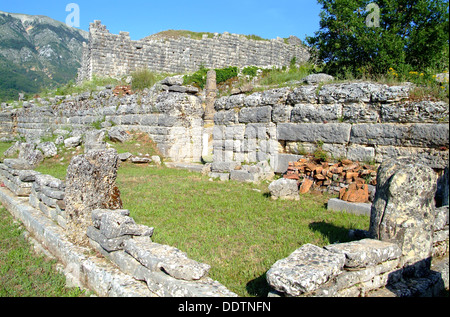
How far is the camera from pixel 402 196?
3.65 m

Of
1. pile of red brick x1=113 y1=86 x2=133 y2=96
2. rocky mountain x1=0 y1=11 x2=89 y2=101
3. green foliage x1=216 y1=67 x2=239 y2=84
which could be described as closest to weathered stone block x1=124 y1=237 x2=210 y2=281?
pile of red brick x1=113 y1=86 x2=133 y2=96

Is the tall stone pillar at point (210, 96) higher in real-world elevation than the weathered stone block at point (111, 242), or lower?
higher

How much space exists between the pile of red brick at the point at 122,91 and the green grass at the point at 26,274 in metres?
11.9

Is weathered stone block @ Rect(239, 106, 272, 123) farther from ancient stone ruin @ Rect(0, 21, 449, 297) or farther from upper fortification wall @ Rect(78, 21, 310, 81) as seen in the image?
upper fortification wall @ Rect(78, 21, 310, 81)

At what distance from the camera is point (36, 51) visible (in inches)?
2638

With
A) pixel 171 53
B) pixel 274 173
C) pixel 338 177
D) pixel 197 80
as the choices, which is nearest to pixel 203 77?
pixel 197 80

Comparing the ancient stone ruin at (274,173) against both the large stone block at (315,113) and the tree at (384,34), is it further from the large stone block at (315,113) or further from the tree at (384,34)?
the tree at (384,34)

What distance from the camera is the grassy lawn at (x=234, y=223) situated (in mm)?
4070

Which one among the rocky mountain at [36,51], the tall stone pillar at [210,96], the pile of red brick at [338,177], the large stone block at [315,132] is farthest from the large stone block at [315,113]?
the rocky mountain at [36,51]

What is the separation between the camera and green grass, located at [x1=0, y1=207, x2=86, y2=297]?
3738 millimetres

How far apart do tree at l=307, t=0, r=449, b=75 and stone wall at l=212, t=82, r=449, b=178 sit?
5.98 ft

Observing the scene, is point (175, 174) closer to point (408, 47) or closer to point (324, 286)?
point (408, 47)

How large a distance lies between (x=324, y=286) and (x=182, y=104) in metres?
11.6
